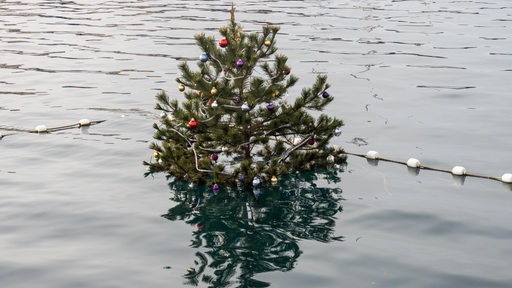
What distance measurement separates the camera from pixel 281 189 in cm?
1051

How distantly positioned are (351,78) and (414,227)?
31.4 ft

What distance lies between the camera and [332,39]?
2428 cm

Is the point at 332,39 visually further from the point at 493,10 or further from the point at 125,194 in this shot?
the point at 125,194

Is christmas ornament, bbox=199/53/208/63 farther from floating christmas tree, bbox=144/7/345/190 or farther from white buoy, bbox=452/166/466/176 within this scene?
white buoy, bbox=452/166/466/176

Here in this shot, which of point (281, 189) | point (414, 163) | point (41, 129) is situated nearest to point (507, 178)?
point (414, 163)

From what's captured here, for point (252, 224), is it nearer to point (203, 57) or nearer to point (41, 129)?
point (203, 57)

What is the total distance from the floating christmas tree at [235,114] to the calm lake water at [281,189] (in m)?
0.37

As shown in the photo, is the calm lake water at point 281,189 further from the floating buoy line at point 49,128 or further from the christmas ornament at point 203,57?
the christmas ornament at point 203,57

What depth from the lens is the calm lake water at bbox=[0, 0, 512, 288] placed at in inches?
326

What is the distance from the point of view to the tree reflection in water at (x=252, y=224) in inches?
323

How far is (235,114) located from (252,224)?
56.9 inches

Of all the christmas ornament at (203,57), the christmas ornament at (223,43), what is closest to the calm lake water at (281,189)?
the christmas ornament at (203,57)

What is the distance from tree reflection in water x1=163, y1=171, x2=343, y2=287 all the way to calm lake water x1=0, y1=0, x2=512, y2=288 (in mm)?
26

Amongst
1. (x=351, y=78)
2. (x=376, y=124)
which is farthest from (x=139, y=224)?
(x=351, y=78)
